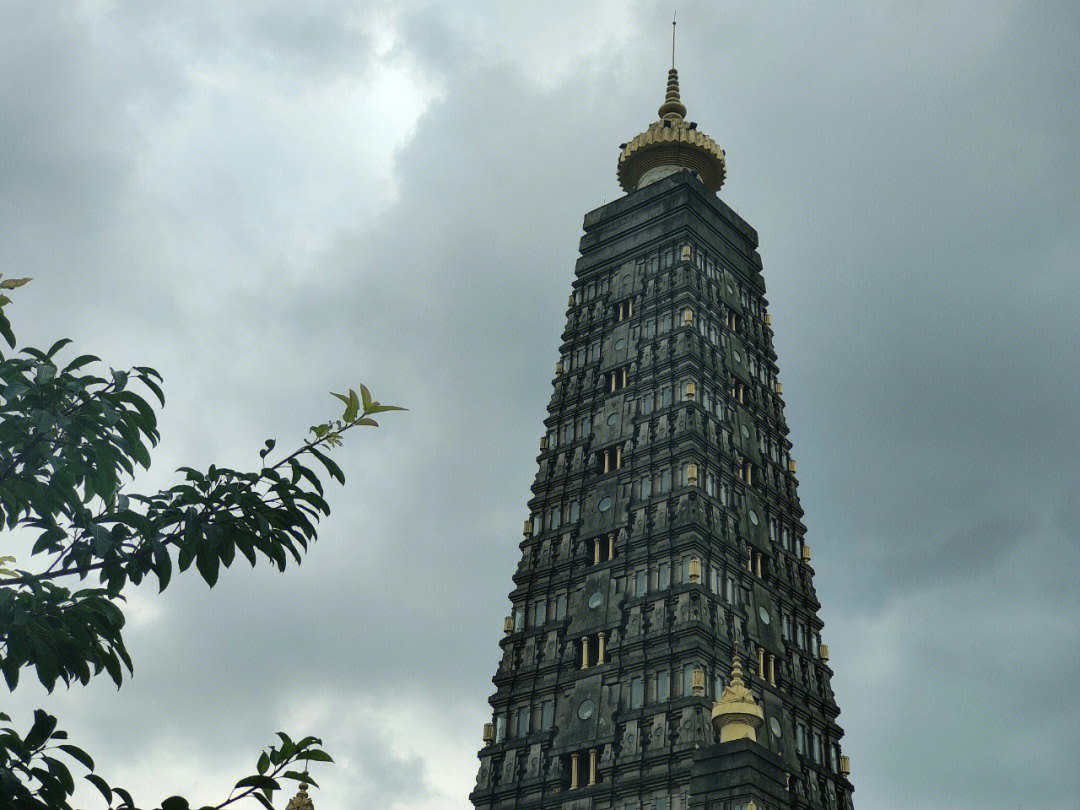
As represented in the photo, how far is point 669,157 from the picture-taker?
Result: 87.9 m

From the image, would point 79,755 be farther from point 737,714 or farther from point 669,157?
point 669,157

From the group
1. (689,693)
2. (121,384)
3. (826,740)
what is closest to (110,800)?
(121,384)

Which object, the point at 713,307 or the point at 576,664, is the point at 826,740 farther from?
the point at 713,307

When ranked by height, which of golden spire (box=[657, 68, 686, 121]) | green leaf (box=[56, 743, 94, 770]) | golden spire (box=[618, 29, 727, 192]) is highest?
golden spire (box=[657, 68, 686, 121])

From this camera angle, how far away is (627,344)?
77312 mm

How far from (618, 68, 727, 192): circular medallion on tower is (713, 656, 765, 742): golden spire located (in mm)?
47078

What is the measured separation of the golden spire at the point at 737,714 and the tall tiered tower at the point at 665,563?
0.08m

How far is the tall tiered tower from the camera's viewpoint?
186ft

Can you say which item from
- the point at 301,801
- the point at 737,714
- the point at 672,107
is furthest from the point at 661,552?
the point at 672,107

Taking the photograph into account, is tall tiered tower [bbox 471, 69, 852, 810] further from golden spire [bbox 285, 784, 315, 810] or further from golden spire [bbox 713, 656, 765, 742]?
golden spire [bbox 285, 784, 315, 810]

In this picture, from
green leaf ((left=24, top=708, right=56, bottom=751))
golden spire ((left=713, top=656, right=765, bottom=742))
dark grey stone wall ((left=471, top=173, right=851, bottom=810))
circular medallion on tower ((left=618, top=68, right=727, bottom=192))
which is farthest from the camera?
circular medallion on tower ((left=618, top=68, right=727, bottom=192))

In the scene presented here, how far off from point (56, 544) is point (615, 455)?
60202 mm

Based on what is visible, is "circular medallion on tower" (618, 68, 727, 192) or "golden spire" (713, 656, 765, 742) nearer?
"golden spire" (713, 656, 765, 742)

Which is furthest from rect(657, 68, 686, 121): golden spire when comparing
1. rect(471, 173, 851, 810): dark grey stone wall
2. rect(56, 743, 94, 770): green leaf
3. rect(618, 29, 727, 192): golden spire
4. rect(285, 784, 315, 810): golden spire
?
rect(56, 743, 94, 770): green leaf
